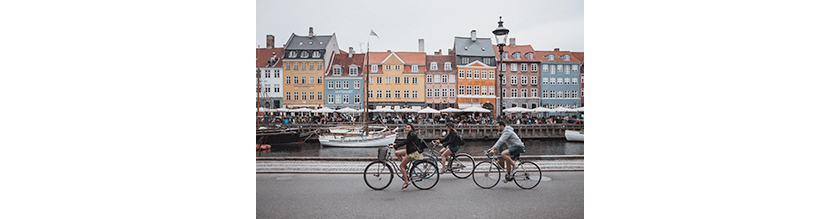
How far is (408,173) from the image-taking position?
372cm

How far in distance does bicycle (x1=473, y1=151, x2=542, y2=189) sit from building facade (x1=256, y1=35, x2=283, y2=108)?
219 cm

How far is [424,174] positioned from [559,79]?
1.70m

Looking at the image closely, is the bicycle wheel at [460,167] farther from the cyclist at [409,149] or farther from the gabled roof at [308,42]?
the gabled roof at [308,42]

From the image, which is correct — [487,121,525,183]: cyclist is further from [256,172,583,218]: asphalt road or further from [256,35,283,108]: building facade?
[256,35,283,108]: building facade

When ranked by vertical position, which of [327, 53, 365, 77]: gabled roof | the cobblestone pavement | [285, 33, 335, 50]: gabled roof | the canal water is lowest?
the cobblestone pavement

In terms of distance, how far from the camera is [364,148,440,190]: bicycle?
3664 millimetres

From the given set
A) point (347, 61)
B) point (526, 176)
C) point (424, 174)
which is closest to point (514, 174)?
point (526, 176)

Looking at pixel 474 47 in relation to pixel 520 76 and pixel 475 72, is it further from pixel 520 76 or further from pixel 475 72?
pixel 520 76

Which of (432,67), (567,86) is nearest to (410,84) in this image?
(432,67)

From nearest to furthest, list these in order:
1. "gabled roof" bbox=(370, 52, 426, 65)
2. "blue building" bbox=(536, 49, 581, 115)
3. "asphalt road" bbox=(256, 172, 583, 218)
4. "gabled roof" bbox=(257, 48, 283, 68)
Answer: "asphalt road" bbox=(256, 172, 583, 218) < "gabled roof" bbox=(257, 48, 283, 68) < "blue building" bbox=(536, 49, 581, 115) < "gabled roof" bbox=(370, 52, 426, 65)

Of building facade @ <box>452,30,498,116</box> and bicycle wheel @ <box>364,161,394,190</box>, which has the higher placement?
building facade @ <box>452,30,498,116</box>

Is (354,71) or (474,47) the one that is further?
(474,47)

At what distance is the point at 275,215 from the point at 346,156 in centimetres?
209

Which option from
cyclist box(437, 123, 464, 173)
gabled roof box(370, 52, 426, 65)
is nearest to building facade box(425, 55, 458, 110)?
gabled roof box(370, 52, 426, 65)
